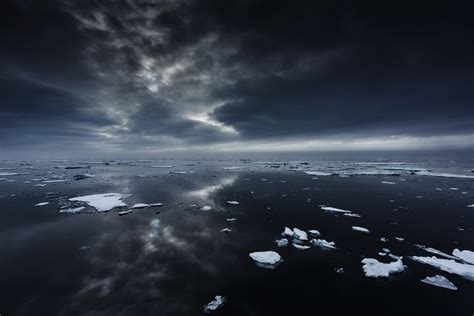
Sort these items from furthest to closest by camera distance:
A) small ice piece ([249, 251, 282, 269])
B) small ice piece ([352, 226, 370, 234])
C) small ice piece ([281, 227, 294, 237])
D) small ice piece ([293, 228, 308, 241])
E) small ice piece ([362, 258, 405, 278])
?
small ice piece ([352, 226, 370, 234]), small ice piece ([281, 227, 294, 237]), small ice piece ([293, 228, 308, 241]), small ice piece ([249, 251, 282, 269]), small ice piece ([362, 258, 405, 278])

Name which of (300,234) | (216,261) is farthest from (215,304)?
(300,234)

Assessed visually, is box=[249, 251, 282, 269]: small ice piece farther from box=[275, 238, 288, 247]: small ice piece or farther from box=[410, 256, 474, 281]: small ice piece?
box=[410, 256, 474, 281]: small ice piece

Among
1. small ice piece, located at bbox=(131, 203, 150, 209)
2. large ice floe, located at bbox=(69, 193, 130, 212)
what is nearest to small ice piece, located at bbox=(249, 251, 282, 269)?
small ice piece, located at bbox=(131, 203, 150, 209)

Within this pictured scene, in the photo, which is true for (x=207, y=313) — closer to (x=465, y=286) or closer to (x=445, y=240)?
(x=465, y=286)

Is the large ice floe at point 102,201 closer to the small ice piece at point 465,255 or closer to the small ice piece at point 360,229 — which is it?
the small ice piece at point 360,229

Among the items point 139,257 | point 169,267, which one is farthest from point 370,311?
point 139,257

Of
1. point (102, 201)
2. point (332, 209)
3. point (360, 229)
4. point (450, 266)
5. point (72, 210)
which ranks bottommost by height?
point (450, 266)

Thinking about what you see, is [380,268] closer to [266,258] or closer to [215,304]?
[266,258]
